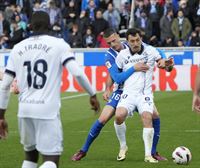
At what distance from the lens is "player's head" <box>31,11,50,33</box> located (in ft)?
29.3

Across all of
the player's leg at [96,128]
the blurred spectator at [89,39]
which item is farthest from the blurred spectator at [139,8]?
the player's leg at [96,128]

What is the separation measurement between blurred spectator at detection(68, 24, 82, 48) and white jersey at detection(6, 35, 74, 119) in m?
23.4

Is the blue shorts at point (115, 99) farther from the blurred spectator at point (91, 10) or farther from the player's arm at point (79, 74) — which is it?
the blurred spectator at point (91, 10)

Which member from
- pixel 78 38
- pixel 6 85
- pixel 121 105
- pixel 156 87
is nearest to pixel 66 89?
pixel 156 87

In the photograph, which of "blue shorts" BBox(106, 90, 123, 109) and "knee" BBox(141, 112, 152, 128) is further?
"blue shorts" BBox(106, 90, 123, 109)

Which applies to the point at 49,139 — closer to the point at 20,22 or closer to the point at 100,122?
the point at 100,122

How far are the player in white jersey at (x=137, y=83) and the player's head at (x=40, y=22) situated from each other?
3.64 meters

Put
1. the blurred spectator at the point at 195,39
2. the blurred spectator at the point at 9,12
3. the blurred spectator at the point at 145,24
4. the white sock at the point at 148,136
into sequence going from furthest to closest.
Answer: the blurred spectator at the point at 9,12 → the blurred spectator at the point at 145,24 → the blurred spectator at the point at 195,39 → the white sock at the point at 148,136

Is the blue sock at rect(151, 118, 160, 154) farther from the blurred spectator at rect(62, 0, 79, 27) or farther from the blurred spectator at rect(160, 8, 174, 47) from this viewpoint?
A: the blurred spectator at rect(62, 0, 79, 27)

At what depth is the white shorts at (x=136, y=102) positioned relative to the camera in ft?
40.9

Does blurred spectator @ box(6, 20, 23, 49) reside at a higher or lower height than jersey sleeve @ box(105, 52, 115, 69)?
higher

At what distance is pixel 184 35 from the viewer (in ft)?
104

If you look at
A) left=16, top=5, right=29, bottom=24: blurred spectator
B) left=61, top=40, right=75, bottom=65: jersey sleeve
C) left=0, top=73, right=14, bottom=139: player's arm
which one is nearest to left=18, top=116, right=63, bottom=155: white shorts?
left=0, top=73, right=14, bottom=139: player's arm

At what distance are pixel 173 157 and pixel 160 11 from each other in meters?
20.3
